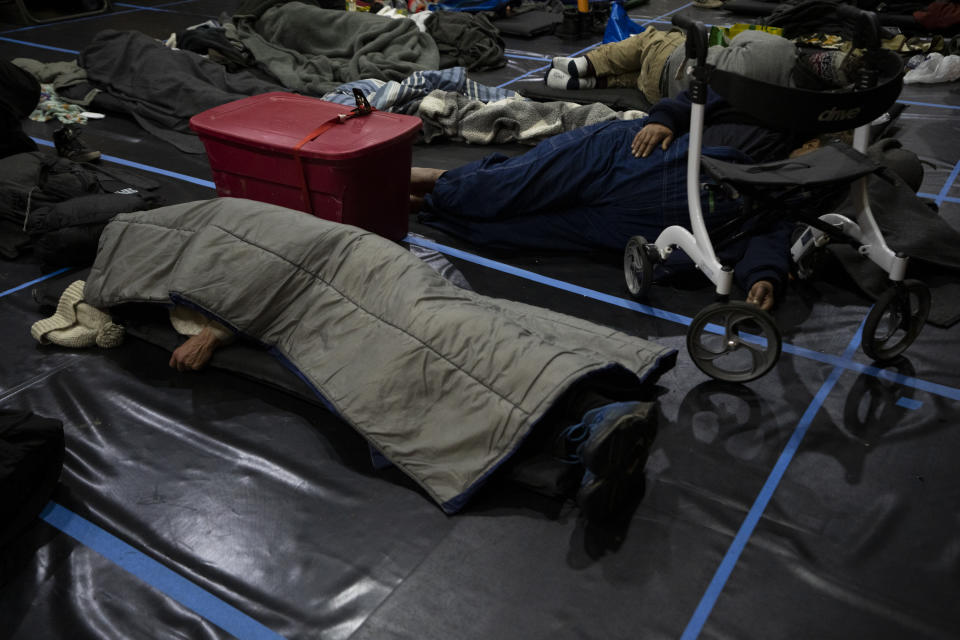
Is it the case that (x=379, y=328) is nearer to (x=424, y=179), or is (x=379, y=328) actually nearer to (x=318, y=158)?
(x=318, y=158)

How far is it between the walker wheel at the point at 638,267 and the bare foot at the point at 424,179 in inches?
37.2

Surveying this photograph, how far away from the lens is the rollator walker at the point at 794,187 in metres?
1.80

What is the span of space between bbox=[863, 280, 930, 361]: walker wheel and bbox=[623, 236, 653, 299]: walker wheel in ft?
2.09

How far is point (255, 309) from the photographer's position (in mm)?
1922

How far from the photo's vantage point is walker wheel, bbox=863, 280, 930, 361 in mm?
1951

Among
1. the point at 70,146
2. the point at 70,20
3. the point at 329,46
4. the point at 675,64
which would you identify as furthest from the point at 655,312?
the point at 70,20

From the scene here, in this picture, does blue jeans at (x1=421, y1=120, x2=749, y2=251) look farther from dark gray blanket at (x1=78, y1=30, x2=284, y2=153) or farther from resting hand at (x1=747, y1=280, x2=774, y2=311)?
dark gray blanket at (x1=78, y1=30, x2=284, y2=153)

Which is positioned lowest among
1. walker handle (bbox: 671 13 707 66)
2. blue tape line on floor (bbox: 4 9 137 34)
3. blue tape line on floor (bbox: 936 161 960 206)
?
blue tape line on floor (bbox: 4 9 137 34)

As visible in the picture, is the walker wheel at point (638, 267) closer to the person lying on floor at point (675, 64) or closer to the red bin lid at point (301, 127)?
the person lying on floor at point (675, 64)

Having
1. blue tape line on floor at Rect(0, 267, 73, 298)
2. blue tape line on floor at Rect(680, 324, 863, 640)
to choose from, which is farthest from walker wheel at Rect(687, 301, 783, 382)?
blue tape line on floor at Rect(0, 267, 73, 298)

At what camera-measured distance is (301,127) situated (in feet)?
8.61

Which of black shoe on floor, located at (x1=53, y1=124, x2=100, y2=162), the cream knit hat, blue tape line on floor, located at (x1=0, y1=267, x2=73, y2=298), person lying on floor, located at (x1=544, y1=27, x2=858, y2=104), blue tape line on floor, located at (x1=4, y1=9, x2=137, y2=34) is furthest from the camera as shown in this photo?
blue tape line on floor, located at (x1=4, y1=9, x2=137, y2=34)

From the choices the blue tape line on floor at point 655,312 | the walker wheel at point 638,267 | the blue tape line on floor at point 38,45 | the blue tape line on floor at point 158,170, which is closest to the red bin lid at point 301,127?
the blue tape line on floor at point 655,312

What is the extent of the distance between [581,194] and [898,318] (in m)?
1.09
